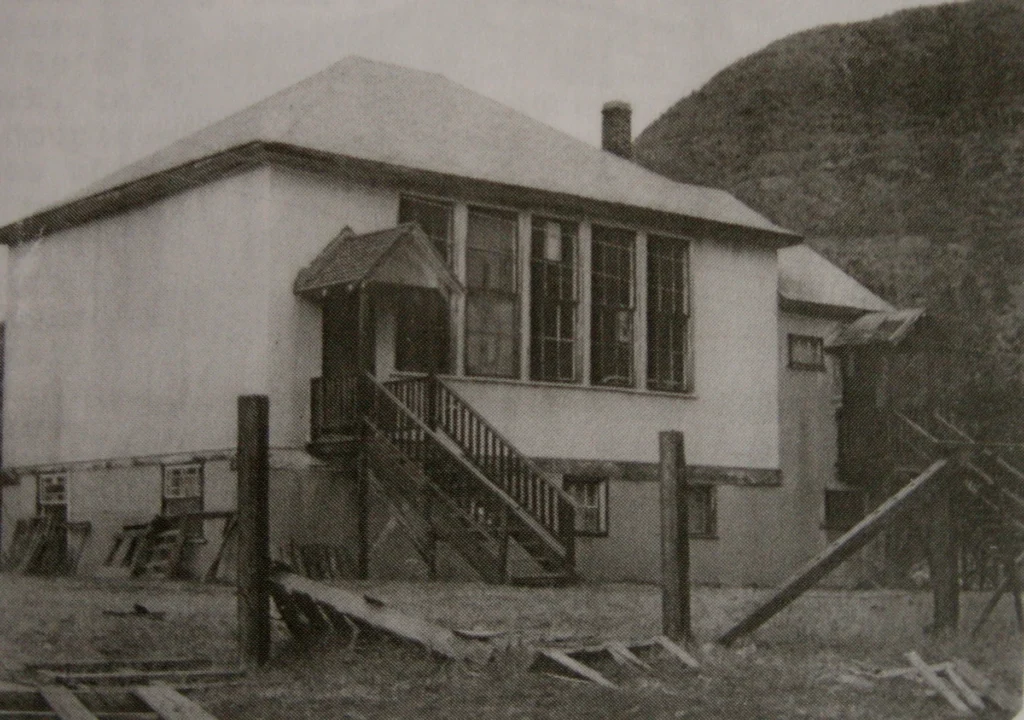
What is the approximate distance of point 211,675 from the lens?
310 inches

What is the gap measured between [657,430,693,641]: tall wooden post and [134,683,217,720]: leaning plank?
9.90ft

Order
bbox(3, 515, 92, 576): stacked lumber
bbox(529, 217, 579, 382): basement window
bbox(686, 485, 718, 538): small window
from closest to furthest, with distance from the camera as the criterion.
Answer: bbox(3, 515, 92, 576): stacked lumber < bbox(529, 217, 579, 382): basement window < bbox(686, 485, 718, 538): small window

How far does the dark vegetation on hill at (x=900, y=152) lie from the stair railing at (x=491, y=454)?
479cm

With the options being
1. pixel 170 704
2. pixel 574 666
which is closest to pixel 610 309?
pixel 574 666

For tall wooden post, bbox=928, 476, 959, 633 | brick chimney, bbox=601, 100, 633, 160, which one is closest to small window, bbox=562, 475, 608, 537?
brick chimney, bbox=601, 100, 633, 160

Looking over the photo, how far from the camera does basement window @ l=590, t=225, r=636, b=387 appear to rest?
18.3 meters

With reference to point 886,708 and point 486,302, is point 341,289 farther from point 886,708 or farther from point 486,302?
point 886,708

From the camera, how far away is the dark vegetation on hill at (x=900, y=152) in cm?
1375

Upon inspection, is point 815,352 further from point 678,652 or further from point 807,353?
point 678,652

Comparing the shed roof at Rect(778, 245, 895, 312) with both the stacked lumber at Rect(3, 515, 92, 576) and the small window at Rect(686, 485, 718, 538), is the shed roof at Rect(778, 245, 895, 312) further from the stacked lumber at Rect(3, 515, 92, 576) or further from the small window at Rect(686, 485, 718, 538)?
the stacked lumber at Rect(3, 515, 92, 576)

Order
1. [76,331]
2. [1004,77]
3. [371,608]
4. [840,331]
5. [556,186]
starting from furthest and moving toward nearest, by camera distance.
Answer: [840,331] < [556,186] < [76,331] < [1004,77] < [371,608]

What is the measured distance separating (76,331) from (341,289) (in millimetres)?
3312

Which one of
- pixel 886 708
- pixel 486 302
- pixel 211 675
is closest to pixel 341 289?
pixel 486 302

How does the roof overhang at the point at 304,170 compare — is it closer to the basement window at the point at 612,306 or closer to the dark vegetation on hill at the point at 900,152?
the basement window at the point at 612,306
